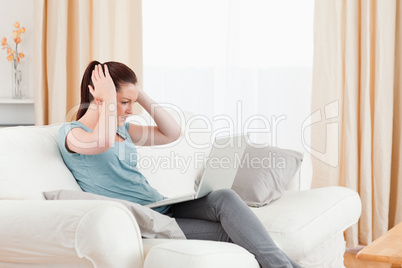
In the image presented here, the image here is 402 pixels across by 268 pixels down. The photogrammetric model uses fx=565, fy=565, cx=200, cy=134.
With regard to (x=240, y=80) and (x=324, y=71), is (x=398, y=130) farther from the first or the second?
(x=240, y=80)

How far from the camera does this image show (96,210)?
164cm

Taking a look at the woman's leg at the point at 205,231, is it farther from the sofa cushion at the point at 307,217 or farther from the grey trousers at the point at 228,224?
the sofa cushion at the point at 307,217

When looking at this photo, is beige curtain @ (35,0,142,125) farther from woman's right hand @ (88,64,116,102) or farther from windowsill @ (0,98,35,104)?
woman's right hand @ (88,64,116,102)

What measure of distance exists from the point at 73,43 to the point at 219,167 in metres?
2.10

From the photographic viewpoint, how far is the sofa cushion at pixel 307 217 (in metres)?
2.26

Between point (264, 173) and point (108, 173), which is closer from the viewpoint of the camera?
point (108, 173)

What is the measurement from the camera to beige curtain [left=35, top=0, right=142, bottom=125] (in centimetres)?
374

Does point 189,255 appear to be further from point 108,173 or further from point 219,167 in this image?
point 108,173

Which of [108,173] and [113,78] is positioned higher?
[113,78]

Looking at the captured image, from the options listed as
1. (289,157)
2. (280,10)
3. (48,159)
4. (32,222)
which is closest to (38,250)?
(32,222)

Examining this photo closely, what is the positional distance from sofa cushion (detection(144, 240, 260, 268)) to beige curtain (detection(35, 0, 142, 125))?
7.17 ft

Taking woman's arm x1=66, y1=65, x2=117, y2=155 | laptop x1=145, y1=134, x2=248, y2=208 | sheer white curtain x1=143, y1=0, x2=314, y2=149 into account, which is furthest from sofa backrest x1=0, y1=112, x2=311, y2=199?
sheer white curtain x1=143, y1=0, x2=314, y2=149

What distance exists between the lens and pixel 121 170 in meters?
2.26

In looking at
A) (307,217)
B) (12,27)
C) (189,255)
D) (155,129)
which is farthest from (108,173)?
(12,27)
